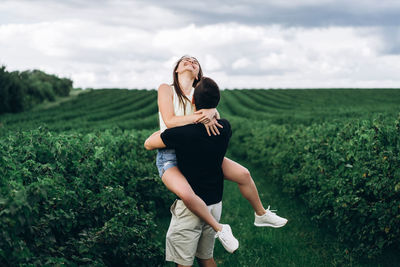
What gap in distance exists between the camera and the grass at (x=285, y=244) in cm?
507

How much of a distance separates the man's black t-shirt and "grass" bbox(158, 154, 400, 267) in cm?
228

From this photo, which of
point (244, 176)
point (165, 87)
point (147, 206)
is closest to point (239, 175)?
point (244, 176)

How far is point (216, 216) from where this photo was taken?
3293 millimetres

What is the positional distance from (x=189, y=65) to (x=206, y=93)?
452 mm

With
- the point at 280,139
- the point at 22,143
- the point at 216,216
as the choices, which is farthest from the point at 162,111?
the point at 280,139

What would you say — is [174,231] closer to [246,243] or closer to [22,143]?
[22,143]

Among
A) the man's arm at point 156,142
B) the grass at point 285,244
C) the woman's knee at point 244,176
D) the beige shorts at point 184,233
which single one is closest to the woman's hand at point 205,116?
the man's arm at point 156,142

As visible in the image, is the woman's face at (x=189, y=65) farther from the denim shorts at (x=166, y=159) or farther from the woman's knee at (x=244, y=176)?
the woman's knee at (x=244, y=176)

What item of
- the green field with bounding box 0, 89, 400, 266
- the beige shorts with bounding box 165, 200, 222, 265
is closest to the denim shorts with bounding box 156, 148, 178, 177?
the beige shorts with bounding box 165, 200, 222, 265

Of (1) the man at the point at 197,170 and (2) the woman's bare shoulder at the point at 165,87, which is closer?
(1) the man at the point at 197,170

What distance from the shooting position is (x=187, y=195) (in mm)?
2924

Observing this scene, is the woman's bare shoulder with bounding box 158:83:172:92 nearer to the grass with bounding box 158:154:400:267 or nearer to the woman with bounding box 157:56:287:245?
the woman with bounding box 157:56:287:245

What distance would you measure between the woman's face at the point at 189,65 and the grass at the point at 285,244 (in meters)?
2.95

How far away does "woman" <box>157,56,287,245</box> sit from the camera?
9.64 feet
